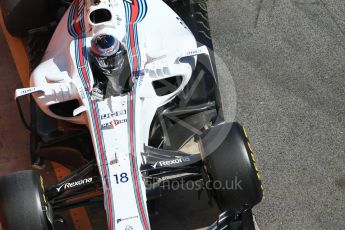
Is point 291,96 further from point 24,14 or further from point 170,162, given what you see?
point 24,14

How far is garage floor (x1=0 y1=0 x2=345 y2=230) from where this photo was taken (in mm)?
6406

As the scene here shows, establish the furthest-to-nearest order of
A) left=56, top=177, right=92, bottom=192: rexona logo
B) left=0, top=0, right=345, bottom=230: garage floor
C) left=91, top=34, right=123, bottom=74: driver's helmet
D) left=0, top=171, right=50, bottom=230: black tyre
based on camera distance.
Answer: left=0, top=0, right=345, bottom=230: garage floor < left=91, top=34, right=123, bottom=74: driver's helmet < left=56, top=177, right=92, bottom=192: rexona logo < left=0, top=171, right=50, bottom=230: black tyre

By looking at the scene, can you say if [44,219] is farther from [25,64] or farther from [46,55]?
[25,64]

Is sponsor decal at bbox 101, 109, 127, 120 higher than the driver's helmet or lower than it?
lower

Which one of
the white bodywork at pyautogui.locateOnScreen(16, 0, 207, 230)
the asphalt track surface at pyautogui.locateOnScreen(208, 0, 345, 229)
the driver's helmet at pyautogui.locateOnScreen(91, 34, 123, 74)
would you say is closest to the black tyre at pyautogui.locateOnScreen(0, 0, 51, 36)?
the white bodywork at pyautogui.locateOnScreen(16, 0, 207, 230)

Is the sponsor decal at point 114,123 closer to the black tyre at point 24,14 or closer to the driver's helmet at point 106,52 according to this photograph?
the driver's helmet at point 106,52

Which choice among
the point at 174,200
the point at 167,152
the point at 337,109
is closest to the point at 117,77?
the point at 167,152

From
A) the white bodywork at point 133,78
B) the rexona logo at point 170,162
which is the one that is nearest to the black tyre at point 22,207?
the white bodywork at point 133,78

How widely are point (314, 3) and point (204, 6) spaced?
1.55 meters

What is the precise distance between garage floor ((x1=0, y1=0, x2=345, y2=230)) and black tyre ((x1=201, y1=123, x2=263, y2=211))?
0.92 meters

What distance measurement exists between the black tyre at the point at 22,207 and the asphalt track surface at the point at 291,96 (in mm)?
2203

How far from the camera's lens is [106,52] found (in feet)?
19.1

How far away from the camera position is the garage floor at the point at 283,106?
641cm

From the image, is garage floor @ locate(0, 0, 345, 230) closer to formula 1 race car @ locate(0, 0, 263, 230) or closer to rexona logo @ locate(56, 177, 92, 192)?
Answer: formula 1 race car @ locate(0, 0, 263, 230)
